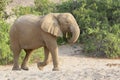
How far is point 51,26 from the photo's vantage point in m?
11.0

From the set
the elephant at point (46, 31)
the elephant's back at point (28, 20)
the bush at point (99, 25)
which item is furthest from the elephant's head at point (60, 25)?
the bush at point (99, 25)

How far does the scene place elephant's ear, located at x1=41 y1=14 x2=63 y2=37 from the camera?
35.7 feet

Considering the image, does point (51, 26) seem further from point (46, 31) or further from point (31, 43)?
point (31, 43)

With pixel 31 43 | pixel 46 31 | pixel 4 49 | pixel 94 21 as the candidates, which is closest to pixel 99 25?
pixel 94 21

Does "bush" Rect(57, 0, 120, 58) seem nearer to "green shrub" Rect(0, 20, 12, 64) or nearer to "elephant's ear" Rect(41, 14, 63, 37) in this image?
"green shrub" Rect(0, 20, 12, 64)

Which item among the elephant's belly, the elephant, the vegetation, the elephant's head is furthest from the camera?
the vegetation

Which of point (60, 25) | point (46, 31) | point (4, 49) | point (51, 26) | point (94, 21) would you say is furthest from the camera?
point (94, 21)

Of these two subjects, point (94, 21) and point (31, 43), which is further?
point (94, 21)

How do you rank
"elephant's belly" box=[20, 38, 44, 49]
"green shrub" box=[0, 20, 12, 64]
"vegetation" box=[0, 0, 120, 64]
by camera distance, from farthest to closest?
"vegetation" box=[0, 0, 120, 64] < "green shrub" box=[0, 20, 12, 64] < "elephant's belly" box=[20, 38, 44, 49]

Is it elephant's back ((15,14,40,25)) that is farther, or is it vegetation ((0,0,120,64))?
vegetation ((0,0,120,64))

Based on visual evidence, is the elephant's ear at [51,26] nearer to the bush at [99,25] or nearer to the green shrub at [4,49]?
the green shrub at [4,49]

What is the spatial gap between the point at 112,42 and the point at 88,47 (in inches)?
35.9

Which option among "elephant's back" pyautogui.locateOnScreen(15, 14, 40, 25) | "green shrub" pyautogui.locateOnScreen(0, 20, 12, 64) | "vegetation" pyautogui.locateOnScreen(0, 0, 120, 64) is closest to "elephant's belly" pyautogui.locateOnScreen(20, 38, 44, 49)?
"elephant's back" pyautogui.locateOnScreen(15, 14, 40, 25)

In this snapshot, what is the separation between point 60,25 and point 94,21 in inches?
279
